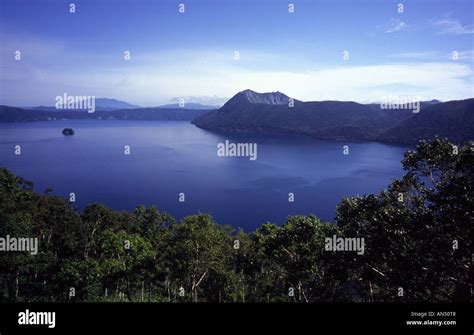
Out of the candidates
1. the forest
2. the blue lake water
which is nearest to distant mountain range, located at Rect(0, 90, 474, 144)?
the blue lake water

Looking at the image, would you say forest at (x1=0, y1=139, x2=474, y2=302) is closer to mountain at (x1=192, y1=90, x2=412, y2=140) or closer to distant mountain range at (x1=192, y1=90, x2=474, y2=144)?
distant mountain range at (x1=192, y1=90, x2=474, y2=144)

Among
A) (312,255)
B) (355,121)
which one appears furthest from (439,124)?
(312,255)

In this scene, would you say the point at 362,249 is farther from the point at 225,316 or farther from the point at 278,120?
the point at 278,120

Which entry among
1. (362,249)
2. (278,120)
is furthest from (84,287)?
(278,120)

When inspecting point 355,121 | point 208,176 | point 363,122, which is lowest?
point 208,176

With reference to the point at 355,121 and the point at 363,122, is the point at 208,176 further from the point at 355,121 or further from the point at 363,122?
the point at 355,121

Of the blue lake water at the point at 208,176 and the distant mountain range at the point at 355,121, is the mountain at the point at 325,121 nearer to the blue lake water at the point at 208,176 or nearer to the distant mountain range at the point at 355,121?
the distant mountain range at the point at 355,121

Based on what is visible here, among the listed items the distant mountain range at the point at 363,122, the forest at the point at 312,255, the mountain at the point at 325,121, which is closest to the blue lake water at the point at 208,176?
the distant mountain range at the point at 363,122
